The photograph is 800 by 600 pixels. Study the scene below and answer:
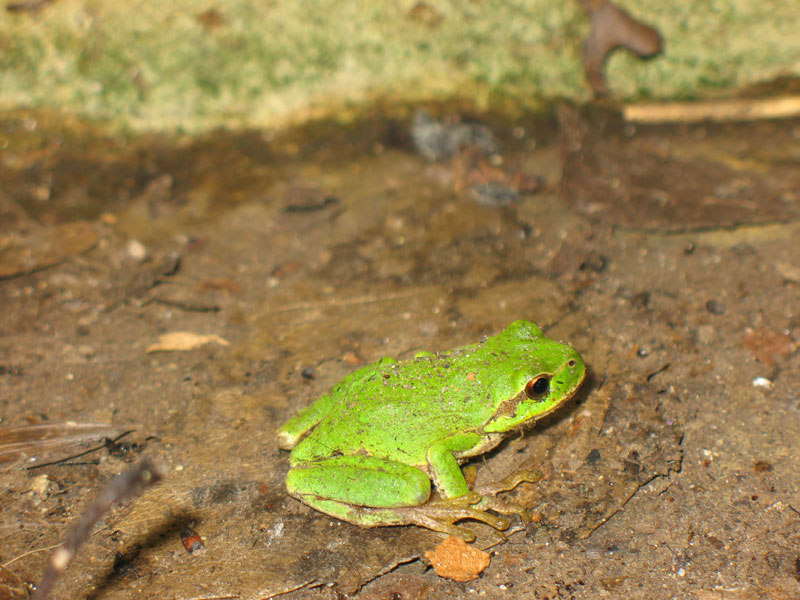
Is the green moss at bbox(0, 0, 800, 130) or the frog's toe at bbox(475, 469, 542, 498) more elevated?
the green moss at bbox(0, 0, 800, 130)

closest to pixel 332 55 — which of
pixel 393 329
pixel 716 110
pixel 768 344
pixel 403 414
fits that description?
pixel 393 329

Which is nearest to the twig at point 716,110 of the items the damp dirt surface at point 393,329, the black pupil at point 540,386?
the damp dirt surface at point 393,329

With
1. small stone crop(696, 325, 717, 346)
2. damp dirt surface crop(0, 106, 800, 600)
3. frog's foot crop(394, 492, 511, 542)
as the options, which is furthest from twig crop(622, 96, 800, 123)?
frog's foot crop(394, 492, 511, 542)

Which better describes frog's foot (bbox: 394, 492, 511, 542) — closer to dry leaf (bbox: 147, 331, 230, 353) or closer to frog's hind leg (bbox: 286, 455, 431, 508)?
frog's hind leg (bbox: 286, 455, 431, 508)

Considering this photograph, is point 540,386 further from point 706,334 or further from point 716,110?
point 716,110

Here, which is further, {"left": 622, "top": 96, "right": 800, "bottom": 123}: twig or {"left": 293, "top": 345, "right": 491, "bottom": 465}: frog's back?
{"left": 622, "top": 96, "right": 800, "bottom": 123}: twig

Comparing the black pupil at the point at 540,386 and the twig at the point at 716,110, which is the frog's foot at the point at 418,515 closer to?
the black pupil at the point at 540,386
